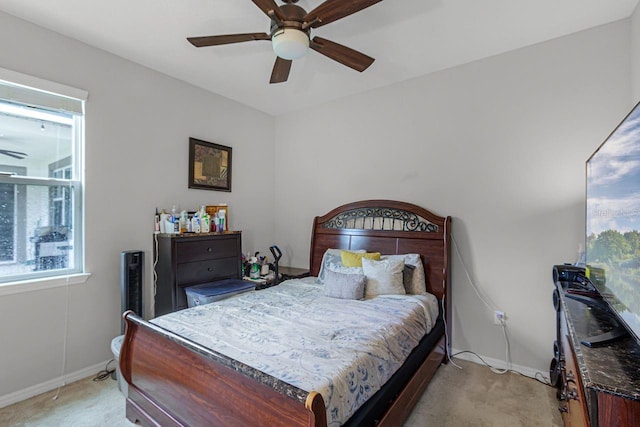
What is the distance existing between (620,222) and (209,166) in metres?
3.39

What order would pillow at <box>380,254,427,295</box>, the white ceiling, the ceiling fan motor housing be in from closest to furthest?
1. the ceiling fan motor housing
2. the white ceiling
3. pillow at <box>380,254,427,295</box>

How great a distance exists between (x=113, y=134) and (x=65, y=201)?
691 mm

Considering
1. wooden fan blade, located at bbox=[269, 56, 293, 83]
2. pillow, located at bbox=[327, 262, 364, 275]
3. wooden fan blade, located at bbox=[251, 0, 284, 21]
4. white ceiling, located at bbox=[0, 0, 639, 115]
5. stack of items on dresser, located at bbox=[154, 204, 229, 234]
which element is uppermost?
white ceiling, located at bbox=[0, 0, 639, 115]

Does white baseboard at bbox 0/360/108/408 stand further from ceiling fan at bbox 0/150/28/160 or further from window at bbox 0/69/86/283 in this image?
ceiling fan at bbox 0/150/28/160

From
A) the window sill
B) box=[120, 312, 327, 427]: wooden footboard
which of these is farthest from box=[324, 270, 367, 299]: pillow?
the window sill

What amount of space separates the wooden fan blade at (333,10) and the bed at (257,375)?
5.93 feet

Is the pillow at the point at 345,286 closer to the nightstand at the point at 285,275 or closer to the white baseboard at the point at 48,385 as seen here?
the nightstand at the point at 285,275

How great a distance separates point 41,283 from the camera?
2.28 m

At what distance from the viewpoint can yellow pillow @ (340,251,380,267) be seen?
2937mm

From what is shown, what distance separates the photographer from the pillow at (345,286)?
8.43 feet

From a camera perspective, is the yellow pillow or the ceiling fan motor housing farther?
the yellow pillow

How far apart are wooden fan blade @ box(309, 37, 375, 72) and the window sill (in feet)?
8.48

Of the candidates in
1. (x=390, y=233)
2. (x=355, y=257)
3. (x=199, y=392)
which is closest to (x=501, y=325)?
(x=390, y=233)

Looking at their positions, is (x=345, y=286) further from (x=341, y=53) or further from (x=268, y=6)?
(x=268, y=6)
